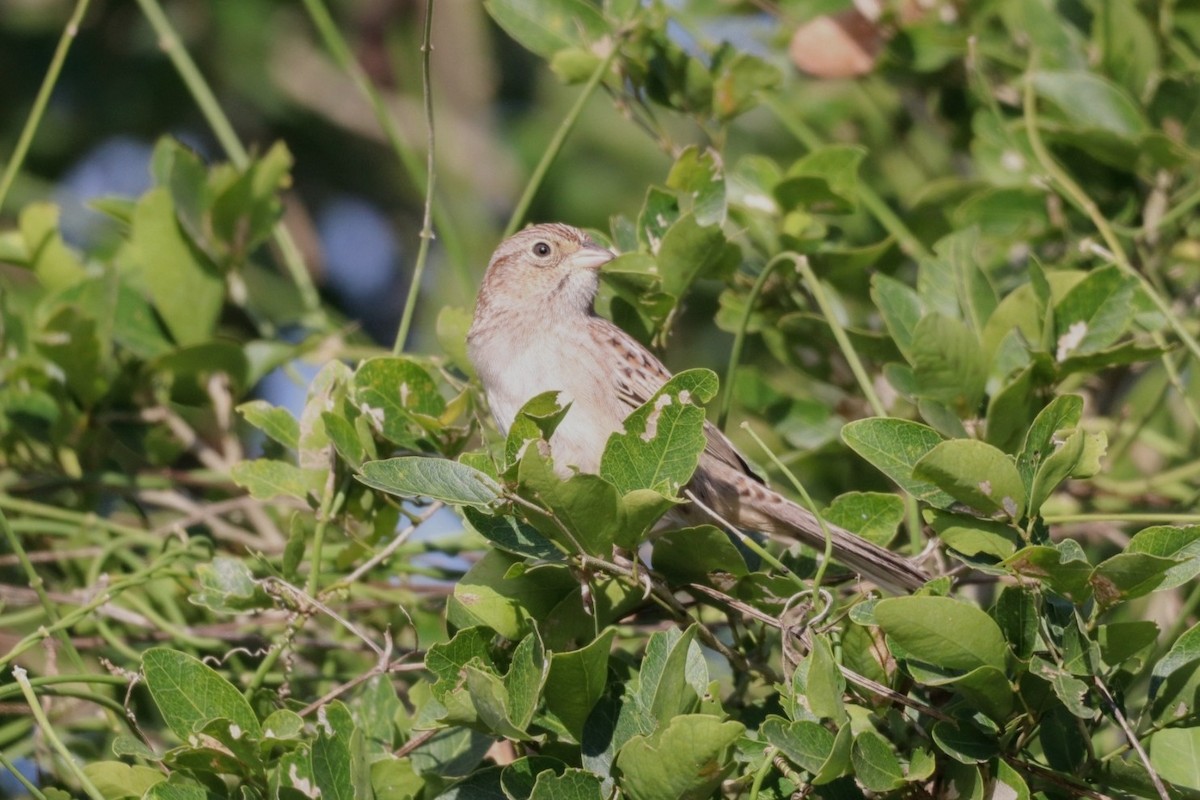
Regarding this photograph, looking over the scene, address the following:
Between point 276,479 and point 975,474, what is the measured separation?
1.34m

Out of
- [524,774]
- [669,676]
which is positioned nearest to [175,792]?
[524,774]

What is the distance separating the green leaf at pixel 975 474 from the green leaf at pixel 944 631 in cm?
17

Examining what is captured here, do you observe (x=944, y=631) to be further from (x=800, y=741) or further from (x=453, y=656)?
(x=453, y=656)

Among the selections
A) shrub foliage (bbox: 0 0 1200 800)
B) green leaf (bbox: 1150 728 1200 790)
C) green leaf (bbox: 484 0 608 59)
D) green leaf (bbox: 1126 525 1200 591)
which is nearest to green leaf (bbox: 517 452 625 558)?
shrub foliage (bbox: 0 0 1200 800)

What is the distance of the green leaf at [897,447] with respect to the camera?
2.36 metres

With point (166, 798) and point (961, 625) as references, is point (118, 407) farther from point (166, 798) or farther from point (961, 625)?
point (961, 625)

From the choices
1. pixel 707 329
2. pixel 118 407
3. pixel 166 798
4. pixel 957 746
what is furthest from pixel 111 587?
pixel 707 329

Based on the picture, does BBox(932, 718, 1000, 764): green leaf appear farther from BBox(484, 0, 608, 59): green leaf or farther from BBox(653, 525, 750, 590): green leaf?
BBox(484, 0, 608, 59): green leaf

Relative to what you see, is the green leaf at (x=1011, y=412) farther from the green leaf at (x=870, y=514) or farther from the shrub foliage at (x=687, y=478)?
the green leaf at (x=870, y=514)

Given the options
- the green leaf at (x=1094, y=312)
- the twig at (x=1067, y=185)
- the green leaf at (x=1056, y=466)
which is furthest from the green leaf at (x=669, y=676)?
the twig at (x=1067, y=185)

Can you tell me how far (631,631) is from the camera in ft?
10.3

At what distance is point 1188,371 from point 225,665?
9.21 feet

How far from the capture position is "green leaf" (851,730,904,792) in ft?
7.23

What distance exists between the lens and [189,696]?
7.96 ft
